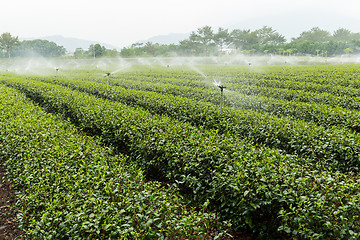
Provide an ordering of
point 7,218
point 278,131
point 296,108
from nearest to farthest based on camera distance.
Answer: point 7,218 → point 278,131 → point 296,108

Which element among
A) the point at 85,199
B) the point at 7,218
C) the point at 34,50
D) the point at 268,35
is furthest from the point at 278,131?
the point at 34,50

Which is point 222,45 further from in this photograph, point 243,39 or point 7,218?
point 7,218

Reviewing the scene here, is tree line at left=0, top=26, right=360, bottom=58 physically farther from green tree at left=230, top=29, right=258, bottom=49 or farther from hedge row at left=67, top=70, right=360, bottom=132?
hedge row at left=67, top=70, right=360, bottom=132

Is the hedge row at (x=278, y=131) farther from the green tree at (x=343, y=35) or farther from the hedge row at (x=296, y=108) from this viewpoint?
the green tree at (x=343, y=35)

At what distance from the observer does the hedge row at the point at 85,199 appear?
8.14ft

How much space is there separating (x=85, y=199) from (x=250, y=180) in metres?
2.15

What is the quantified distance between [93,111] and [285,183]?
5.52 metres

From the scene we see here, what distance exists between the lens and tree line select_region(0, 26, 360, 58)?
61.7 metres

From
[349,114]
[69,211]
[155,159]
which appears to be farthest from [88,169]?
[349,114]

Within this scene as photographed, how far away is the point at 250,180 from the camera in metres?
3.41

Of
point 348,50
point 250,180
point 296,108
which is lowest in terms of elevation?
point 250,180

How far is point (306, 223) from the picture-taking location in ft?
8.85

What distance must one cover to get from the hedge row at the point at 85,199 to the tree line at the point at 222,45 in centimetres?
6562

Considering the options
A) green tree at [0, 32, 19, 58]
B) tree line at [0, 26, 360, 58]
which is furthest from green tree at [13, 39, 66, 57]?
green tree at [0, 32, 19, 58]
